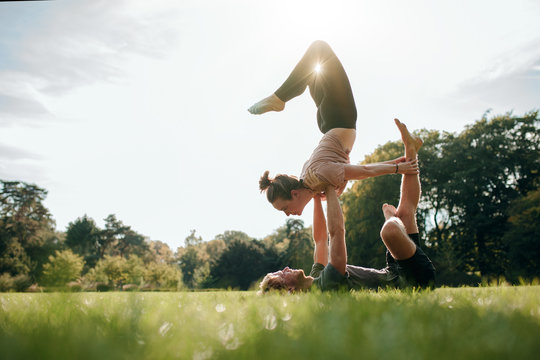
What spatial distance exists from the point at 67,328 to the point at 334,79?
4.10 m

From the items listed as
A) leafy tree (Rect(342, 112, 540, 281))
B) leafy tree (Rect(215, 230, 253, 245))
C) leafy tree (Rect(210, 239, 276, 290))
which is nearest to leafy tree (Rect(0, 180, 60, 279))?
leafy tree (Rect(210, 239, 276, 290))

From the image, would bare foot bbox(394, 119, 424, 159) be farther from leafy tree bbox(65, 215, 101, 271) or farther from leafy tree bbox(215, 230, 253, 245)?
leafy tree bbox(215, 230, 253, 245)

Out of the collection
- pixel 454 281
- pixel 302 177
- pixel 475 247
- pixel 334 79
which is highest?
pixel 334 79

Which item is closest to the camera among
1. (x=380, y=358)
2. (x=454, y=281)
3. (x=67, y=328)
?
(x=380, y=358)

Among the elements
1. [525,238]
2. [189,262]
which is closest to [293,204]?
[525,238]

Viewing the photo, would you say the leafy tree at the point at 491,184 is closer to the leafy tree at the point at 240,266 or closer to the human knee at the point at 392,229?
the leafy tree at the point at 240,266

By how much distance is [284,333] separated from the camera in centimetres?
128

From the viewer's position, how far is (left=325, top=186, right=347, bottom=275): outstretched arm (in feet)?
11.9

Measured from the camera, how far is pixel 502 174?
2894 cm

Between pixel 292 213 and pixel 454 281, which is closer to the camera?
pixel 292 213

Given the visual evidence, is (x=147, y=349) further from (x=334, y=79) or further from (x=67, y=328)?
(x=334, y=79)

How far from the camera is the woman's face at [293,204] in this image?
4.51 meters

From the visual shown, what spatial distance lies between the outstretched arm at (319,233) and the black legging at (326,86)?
1.11 meters

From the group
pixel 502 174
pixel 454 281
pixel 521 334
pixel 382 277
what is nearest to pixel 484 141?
pixel 502 174
